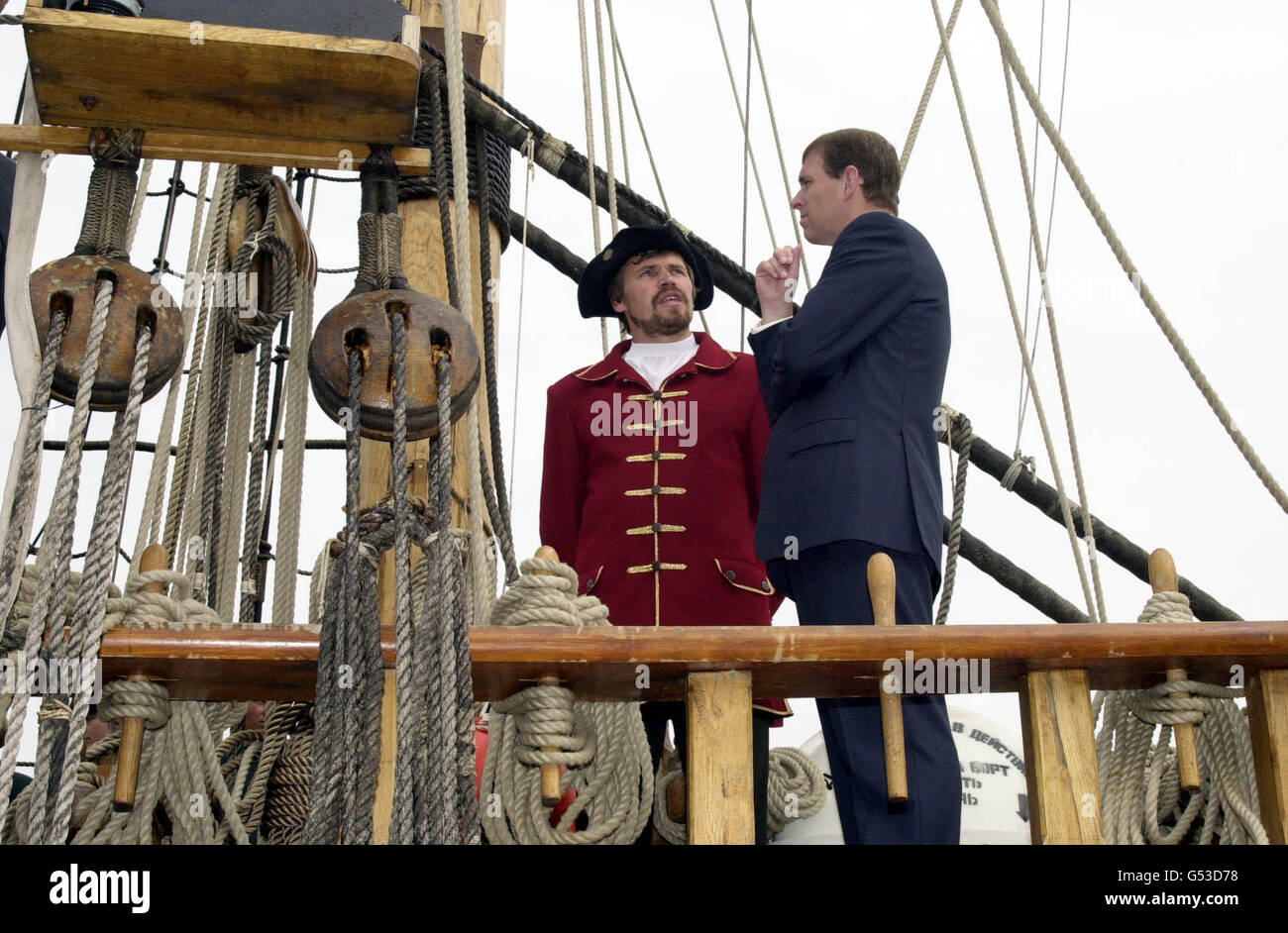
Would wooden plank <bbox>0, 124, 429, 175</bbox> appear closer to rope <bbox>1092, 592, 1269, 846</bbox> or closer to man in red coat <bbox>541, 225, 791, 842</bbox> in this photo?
man in red coat <bbox>541, 225, 791, 842</bbox>

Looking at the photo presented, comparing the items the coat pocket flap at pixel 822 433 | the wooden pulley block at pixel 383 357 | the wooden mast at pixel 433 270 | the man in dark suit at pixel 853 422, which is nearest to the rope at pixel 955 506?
the man in dark suit at pixel 853 422

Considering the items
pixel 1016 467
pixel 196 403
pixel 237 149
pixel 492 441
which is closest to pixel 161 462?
pixel 196 403

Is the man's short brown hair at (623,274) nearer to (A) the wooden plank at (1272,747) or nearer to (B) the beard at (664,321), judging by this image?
(B) the beard at (664,321)

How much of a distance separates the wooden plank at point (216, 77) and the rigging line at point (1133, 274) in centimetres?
158

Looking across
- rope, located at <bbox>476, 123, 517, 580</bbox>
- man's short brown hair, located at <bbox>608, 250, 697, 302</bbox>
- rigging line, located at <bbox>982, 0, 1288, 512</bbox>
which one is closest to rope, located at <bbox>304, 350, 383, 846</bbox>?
rope, located at <bbox>476, 123, 517, 580</bbox>

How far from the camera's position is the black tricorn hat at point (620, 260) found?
3.30 m

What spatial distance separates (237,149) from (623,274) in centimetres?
119

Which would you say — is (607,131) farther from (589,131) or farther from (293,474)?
(293,474)

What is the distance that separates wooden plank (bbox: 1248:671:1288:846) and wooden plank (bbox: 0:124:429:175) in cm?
145

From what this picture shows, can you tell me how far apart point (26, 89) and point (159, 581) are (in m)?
0.93

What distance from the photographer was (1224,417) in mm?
2994

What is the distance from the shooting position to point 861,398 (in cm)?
264
